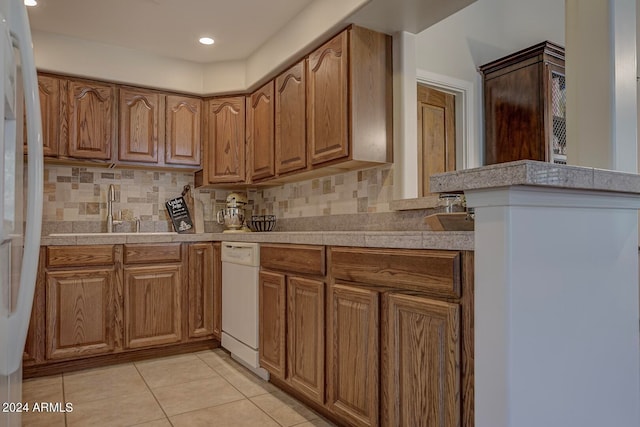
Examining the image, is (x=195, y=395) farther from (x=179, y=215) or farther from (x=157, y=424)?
(x=179, y=215)

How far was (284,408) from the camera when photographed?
88.8 inches

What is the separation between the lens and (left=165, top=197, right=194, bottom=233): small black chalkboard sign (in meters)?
3.80

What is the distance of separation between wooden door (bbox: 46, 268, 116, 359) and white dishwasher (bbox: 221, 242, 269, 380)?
2.55 ft

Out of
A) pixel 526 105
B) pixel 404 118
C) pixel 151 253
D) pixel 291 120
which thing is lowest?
pixel 151 253

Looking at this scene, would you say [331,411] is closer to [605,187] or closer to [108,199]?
[605,187]

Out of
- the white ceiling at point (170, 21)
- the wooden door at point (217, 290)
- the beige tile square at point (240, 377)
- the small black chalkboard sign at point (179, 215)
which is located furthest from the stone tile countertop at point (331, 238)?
the white ceiling at point (170, 21)

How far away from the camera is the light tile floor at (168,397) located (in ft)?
6.98

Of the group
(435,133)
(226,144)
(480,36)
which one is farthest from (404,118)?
(226,144)

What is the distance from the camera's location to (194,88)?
3666mm

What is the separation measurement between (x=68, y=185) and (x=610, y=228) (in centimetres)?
362

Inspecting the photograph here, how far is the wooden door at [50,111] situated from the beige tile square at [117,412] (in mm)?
1843

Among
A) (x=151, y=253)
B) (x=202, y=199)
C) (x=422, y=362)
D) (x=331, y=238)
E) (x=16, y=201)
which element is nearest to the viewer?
(x=16, y=201)

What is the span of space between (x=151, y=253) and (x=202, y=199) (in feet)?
3.03

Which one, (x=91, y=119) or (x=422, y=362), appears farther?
(x=91, y=119)
